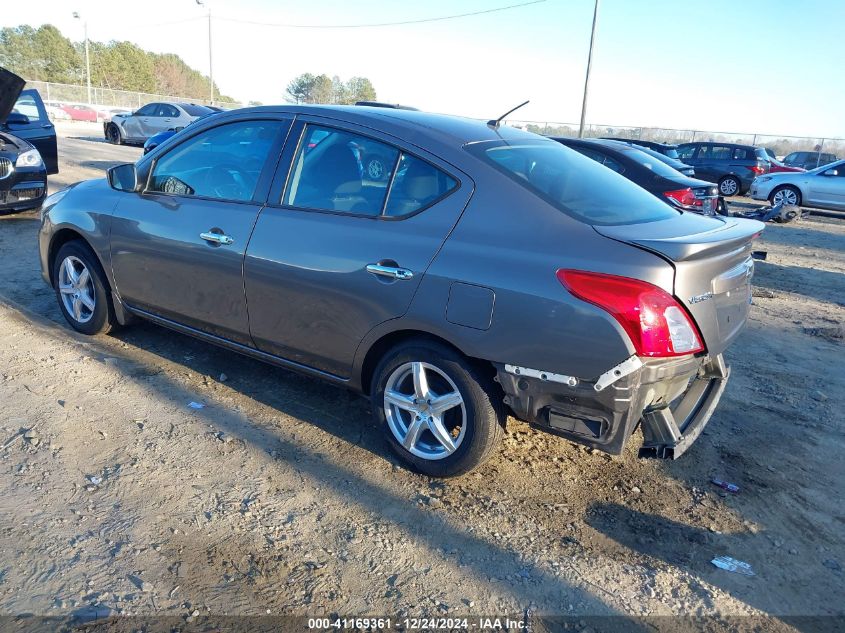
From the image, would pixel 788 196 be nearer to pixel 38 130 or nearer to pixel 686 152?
pixel 686 152

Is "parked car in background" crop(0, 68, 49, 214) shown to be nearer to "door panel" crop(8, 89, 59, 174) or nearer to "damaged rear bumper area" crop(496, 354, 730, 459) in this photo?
"door panel" crop(8, 89, 59, 174)

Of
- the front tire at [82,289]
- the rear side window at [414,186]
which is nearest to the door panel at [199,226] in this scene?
the front tire at [82,289]

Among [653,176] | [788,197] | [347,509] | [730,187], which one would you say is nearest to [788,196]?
[788,197]

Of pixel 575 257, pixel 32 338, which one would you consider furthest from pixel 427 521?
pixel 32 338

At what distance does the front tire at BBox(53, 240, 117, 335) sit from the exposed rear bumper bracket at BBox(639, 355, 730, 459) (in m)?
3.73

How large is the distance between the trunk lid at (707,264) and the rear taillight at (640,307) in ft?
0.29

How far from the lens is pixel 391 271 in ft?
10.1

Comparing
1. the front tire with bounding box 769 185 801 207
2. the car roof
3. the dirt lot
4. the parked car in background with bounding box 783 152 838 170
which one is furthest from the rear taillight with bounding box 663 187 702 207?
the parked car in background with bounding box 783 152 838 170

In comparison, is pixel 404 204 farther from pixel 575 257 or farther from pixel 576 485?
pixel 576 485

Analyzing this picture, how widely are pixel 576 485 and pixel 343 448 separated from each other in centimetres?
125

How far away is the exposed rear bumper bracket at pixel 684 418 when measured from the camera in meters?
2.92

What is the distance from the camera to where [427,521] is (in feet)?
9.60

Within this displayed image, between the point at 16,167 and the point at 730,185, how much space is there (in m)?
19.6

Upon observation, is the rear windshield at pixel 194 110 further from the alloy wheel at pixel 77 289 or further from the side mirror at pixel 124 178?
the side mirror at pixel 124 178
